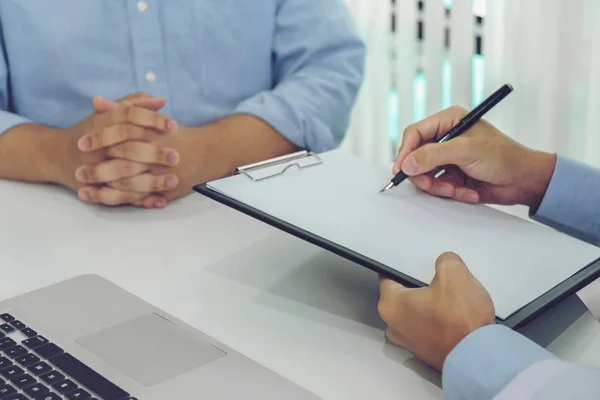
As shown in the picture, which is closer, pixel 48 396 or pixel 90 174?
pixel 48 396

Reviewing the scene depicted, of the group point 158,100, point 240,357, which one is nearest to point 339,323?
point 240,357

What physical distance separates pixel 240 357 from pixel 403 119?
4.89 feet

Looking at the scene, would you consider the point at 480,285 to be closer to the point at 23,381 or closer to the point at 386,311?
the point at 386,311

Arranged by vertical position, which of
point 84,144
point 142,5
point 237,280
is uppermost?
point 142,5

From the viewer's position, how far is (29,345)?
24.4 inches

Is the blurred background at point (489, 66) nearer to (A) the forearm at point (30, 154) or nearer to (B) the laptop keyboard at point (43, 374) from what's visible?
(A) the forearm at point (30, 154)

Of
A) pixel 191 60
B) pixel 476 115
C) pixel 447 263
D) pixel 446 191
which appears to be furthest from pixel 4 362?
pixel 191 60

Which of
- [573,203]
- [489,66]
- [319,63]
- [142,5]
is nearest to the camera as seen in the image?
[573,203]

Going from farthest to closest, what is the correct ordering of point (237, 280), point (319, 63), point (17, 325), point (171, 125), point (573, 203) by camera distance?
1. point (319, 63)
2. point (171, 125)
3. point (573, 203)
4. point (237, 280)
5. point (17, 325)

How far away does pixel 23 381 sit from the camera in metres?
0.56

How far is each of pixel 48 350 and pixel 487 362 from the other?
0.35 m

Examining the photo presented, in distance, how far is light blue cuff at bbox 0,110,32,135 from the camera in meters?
1.06

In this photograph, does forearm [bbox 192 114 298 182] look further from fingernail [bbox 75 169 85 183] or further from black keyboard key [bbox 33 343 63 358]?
black keyboard key [bbox 33 343 63 358]

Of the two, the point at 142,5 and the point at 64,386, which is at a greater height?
the point at 142,5
